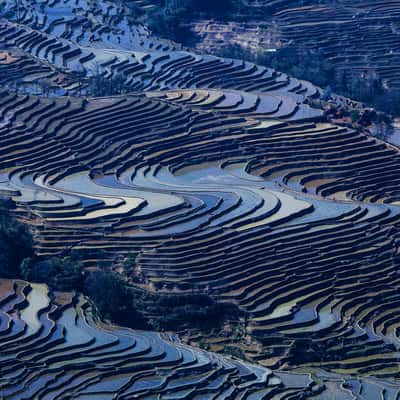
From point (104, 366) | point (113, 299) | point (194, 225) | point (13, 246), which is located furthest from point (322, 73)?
point (104, 366)

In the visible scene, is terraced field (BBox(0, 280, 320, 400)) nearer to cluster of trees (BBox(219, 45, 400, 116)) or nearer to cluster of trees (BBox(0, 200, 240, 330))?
cluster of trees (BBox(0, 200, 240, 330))

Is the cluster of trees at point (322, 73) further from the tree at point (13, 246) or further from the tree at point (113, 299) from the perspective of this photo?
the tree at point (113, 299)

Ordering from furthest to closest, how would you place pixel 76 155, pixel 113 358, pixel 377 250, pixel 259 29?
pixel 259 29
pixel 76 155
pixel 377 250
pixel 113 358

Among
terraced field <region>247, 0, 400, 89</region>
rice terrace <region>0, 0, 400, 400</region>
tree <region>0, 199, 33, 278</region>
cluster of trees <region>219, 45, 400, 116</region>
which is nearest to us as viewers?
rice terrace <region>0, 0, 400, 400</region>

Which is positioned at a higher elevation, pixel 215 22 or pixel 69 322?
pixel 215 22

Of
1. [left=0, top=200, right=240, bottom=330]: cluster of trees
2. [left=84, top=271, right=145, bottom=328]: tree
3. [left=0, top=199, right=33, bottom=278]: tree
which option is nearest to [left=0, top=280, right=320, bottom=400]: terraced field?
[left=84, top=271, right=145, bottom=328]: tree

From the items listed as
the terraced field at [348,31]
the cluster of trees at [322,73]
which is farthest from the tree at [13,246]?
the terraced field at [348,31]

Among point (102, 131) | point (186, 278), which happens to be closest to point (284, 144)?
point (102, 131)

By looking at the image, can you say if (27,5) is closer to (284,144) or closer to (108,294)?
(284,144)
